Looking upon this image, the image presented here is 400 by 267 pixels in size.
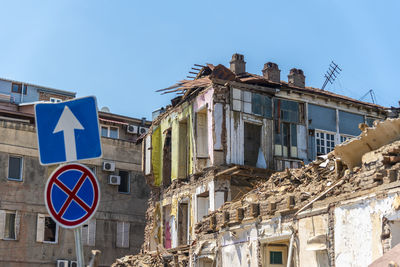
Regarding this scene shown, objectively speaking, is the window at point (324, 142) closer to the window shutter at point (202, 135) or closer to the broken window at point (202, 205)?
the window shutter at point (202, 135)

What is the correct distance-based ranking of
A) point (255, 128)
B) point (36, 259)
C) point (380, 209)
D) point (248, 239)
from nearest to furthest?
point (380, 209) → point (248, 239) → point (255, 128) → point (36, 259)

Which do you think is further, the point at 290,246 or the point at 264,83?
the point at 264,83

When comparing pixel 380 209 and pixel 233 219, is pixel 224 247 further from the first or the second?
pixel 380 209

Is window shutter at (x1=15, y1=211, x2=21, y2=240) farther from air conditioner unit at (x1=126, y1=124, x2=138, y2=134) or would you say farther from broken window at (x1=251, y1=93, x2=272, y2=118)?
broken window at (x1=251, y1=93, x2=272, y2=118)

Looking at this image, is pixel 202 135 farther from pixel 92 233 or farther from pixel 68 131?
pixel 68 131

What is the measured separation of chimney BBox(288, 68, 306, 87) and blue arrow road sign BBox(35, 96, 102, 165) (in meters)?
24.3

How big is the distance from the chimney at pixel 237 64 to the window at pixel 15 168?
12.7 m

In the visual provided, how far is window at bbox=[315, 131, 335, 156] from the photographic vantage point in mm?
29250

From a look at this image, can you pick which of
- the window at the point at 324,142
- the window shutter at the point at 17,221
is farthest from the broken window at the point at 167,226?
the window shutter at the point at 17,221

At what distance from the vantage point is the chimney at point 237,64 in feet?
96.2

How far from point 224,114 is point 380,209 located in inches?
534

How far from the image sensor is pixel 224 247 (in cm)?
2011

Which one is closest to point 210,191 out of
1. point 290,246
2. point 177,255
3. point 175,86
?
point 177,255

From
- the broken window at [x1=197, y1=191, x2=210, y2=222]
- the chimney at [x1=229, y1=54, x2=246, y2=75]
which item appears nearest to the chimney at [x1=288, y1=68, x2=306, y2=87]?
the chimney at [x1=229, y1=54, x2=246, y2=75]
